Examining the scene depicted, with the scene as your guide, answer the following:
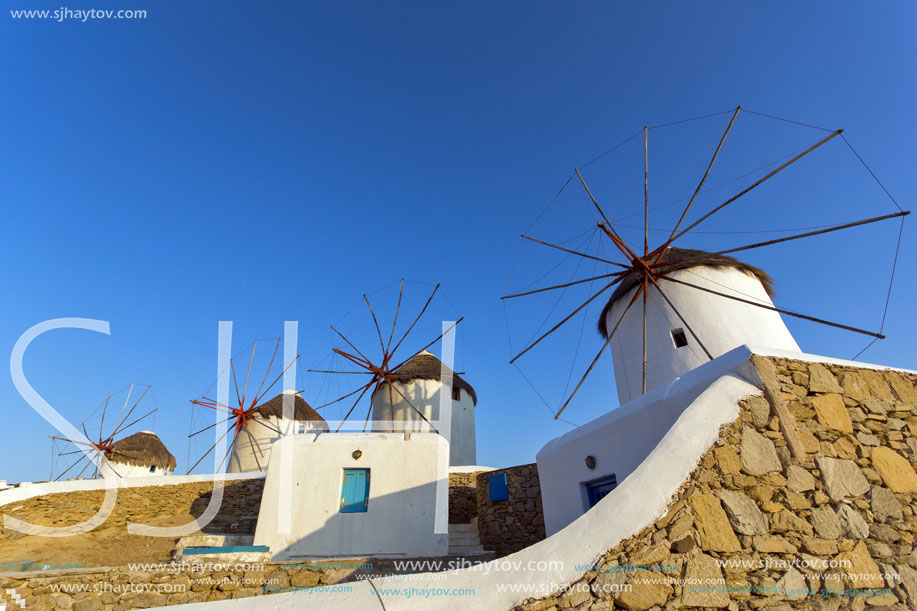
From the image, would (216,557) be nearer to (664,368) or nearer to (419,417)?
(664,368)

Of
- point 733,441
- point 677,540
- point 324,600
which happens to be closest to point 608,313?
point 733,441

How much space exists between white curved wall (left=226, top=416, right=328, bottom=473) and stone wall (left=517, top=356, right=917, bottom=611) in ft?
56.8

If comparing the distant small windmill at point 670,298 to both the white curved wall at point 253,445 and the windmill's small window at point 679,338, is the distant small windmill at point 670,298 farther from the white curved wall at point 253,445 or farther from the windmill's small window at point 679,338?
the white curved wall at point 253,445

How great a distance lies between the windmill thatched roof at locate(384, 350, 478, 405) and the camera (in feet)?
60.6

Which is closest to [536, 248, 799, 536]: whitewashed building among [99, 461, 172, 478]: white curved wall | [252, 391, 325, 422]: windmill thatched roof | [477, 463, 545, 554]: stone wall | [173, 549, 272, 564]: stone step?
[477, 463, 545, 554]: stone wall

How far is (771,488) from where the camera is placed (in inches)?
141

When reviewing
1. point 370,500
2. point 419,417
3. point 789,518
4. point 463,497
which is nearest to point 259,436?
point 419,417

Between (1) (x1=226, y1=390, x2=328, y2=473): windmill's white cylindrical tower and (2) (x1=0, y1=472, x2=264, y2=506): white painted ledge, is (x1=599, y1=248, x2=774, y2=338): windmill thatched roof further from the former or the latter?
(1) (x1=226, y1=390, x2=328, y2=473): windmill's white cylindrical tower

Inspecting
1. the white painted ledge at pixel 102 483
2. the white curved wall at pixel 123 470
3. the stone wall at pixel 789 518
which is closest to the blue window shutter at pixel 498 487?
the white painted ledge at pixel 102 483

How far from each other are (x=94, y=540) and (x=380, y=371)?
28.8 ft

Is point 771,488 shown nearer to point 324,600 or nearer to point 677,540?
point 677,540

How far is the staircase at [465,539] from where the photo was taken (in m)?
10.9

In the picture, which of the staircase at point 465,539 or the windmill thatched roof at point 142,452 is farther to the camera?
the windmill thatched roof at point 142,452

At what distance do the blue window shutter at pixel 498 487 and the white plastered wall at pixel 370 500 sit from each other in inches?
116
